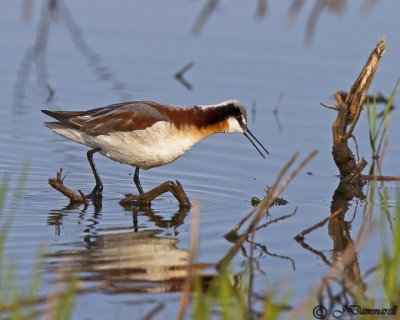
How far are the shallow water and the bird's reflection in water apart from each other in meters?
0.02

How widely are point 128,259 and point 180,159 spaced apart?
3.97 m

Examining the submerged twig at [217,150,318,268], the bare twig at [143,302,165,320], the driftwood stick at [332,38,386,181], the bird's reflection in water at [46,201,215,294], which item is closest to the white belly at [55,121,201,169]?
the bird's reflection in water at [46,201,215,294]

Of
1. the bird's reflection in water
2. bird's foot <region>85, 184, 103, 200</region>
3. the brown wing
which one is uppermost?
the brown wing

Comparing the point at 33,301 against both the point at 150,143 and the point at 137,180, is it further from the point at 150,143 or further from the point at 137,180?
the point at 137,180

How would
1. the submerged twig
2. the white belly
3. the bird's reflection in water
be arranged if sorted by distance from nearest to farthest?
1. the submerged twig
2. the bird's reflection in water
3. the white belly

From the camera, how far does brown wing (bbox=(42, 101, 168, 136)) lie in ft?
37.2

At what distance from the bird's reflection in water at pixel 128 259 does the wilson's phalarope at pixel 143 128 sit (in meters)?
0.95

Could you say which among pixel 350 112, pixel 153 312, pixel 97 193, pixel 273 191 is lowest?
pixel 153 312

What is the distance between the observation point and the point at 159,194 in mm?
11141

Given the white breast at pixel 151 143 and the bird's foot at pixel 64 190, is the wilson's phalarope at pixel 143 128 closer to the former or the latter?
the white breast at pixel 151 143
